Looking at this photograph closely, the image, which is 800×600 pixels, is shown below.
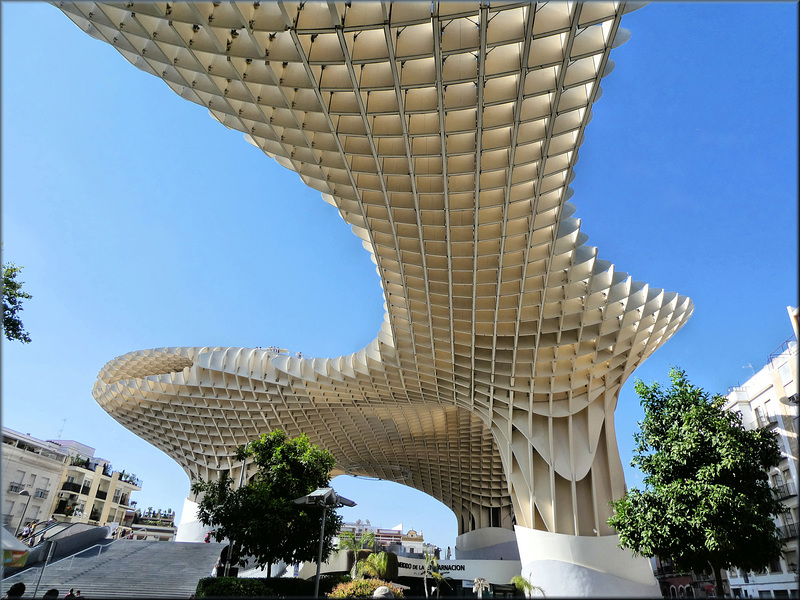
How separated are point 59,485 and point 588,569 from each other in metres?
61.2

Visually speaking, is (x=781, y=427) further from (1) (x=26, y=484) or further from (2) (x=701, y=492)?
(1) (x=26, y=484)

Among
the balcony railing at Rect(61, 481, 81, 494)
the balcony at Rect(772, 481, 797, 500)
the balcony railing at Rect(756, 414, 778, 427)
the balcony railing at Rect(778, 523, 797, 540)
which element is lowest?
the balcony railing at Rect(778, 523, 797, 540)

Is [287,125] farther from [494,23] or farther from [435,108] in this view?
[494,23]

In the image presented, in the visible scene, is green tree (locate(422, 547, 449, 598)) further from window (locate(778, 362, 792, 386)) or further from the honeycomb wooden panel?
window (locate(778, 362, 792, 386))

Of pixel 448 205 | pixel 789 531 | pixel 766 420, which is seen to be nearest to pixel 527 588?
pixel 789 531

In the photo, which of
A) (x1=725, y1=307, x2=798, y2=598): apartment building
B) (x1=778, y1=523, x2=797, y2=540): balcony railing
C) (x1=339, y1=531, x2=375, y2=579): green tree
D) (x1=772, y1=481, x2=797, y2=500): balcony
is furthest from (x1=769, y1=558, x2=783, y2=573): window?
(x1=339, y1=531, x2=375, y2=579): green tree

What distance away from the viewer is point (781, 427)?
104 feet

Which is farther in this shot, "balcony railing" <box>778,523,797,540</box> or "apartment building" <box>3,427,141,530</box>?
"apartment building" <box>3,427,141,530</box>

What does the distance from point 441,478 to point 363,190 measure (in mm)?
53525

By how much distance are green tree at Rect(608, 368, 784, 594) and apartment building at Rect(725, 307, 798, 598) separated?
863 centimetres

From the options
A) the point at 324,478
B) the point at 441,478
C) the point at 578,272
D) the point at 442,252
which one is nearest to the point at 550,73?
the point at 442,252

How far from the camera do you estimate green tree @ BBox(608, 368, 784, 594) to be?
64.4 feet

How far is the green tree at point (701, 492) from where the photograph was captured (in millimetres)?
19625

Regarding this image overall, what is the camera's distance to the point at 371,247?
2623cm
